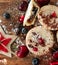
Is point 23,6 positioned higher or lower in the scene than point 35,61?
higher

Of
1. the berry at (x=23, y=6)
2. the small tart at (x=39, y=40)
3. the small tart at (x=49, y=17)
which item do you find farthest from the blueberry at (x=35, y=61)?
the berry at (x=23, y=6)

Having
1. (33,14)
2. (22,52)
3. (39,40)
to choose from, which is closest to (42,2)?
(33,14)

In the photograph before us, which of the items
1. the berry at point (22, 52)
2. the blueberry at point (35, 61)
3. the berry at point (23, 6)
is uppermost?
the berry at point (23, 6)

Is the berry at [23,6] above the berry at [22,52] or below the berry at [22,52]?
above

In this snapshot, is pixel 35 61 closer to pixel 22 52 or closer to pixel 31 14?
pixel 22 52

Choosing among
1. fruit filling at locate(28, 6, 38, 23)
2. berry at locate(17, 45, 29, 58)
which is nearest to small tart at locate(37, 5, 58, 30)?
fruit filling at locate(28, 6, 38, 23)

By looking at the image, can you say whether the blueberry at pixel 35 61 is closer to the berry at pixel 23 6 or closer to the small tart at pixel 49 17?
the small tart at pixel 49 17
